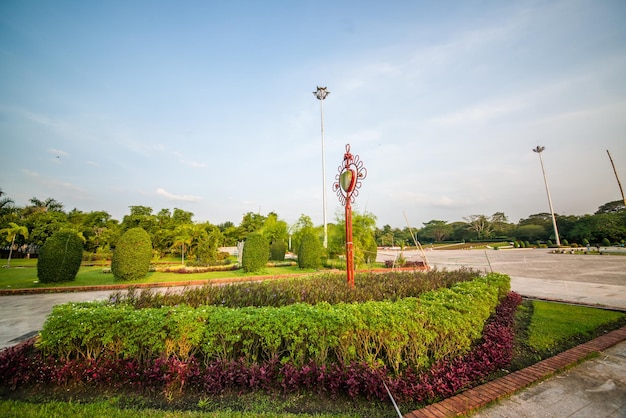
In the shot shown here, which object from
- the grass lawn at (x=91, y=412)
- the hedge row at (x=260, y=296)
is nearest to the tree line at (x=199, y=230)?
the hedge row at (x=260, y=296)

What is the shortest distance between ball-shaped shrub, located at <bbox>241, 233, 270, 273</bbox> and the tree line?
92 centimetres

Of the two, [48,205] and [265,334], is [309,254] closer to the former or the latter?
[265,334]

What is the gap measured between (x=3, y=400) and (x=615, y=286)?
46.2ft

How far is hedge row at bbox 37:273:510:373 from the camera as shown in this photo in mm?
2977

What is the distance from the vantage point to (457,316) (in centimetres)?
339

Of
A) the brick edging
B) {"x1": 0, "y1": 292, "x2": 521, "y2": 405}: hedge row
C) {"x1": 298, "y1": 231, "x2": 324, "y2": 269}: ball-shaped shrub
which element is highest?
{"x1": 298, "y1": 231, "x2": 324, "y2": 269}: ball-shaped shrub

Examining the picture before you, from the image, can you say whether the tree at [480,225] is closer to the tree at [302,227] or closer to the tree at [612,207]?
the tree at [612,207]

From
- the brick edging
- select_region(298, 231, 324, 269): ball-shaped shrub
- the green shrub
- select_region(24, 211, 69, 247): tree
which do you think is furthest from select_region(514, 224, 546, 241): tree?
select_region(24, 211, 69, 247): tree

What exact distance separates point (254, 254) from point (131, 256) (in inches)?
199

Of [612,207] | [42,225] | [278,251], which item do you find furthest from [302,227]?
[612,207]

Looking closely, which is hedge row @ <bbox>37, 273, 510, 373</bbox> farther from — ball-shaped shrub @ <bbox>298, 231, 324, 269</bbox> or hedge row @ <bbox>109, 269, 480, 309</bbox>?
ball-shaped shrub @ <bbox>298, 231, 324, 269</bbox>

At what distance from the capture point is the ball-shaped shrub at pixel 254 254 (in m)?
13.4

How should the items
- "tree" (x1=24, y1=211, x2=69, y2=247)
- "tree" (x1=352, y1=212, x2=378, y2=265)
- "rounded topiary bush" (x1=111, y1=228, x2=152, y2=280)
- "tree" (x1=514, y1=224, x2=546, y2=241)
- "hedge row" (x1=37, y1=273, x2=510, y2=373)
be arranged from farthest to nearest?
"tree" (x1=514, y1=224, x2=546, y2=241), "tree" (x1=24, y1=211, x2=69, y2=247), "tree" (x1=352, y1=212, x2=378, y2=265), "rounded topiary bush" (x1=111, y1=228, x2=152, y2=280), "hedge row" (x1=37, y1=273, x2=510, y2=373)

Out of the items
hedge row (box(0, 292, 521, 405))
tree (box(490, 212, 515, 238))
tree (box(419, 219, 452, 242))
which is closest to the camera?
hedge row (box(0, 292, 521, 405))
